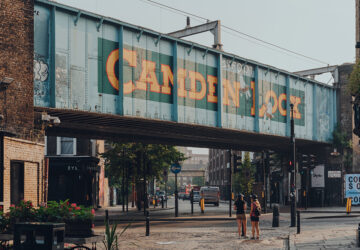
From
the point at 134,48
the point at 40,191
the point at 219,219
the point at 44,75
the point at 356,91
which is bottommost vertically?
the point at 219,219

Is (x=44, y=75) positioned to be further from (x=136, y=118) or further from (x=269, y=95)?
(x=269, y=95)

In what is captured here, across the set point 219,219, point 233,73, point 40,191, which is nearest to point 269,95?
point 233,73

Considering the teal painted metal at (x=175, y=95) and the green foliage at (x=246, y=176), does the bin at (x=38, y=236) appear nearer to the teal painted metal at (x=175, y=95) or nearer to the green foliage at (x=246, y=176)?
the teal painted metal at (x=175, y=95)

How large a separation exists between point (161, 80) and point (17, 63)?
890 centimetres

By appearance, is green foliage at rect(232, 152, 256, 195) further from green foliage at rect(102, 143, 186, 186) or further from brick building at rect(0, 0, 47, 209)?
brick building at rect(0, 0, 47, 209)

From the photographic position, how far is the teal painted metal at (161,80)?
83.1ft

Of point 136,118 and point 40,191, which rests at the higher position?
point 136,118

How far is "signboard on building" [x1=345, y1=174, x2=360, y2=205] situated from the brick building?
20.0 m

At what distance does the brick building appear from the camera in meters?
22.3

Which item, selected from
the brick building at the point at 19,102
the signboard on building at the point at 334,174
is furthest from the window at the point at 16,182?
the signboard on building at the point at 334,174

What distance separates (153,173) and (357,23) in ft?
65.1

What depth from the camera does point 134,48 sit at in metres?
28.5

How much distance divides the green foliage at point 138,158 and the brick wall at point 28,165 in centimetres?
2031

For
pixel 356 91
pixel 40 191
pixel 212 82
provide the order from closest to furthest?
pixel 356 91
pixel 40 191
pixel 212 82
